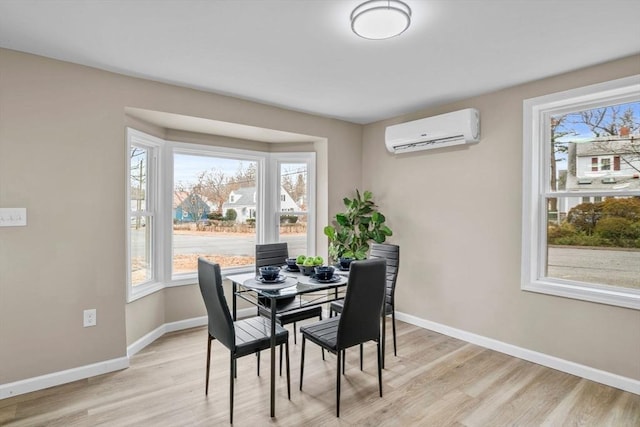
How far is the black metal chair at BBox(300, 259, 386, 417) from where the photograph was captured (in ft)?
7.15

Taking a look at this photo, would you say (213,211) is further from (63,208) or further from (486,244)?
(486,244)

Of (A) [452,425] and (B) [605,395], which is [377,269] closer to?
(A) [452,425]

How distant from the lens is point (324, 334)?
2398 millimetres

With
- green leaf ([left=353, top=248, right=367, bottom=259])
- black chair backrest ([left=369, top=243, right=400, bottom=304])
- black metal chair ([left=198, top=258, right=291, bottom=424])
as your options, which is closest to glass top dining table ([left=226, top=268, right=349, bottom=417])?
black metal chair ([left=198, top=258, right=291, bottom=424])

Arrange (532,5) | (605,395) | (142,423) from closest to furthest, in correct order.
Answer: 1. (532,5)
2. (142,423)
3. (605,395)

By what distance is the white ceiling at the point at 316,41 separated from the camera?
1890 mm

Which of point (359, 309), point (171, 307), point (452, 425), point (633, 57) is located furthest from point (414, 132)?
point (171, 307)

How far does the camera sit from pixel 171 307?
3656 mm

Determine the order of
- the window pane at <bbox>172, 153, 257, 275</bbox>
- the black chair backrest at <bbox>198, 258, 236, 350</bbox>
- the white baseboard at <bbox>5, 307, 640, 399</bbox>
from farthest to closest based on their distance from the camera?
the window pane at <bbox>172, 153, 257, 275</bbox>, the white baseboard at <bbox>5, 307, 640, 399</bbox>, the black chair backrest at <bbox>198, 258, 236, 350</bbox>

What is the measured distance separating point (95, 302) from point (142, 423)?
3.56ft

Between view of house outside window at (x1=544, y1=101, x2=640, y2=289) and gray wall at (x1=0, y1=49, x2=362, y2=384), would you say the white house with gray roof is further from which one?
view of house outside window at (x1=544, y1=101, x2=640, y2=289)

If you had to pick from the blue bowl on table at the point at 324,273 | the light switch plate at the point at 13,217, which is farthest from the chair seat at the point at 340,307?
the light switch plate at the point at 13,217

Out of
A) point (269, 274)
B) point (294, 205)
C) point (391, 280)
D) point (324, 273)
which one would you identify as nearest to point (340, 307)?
point (391, 280)

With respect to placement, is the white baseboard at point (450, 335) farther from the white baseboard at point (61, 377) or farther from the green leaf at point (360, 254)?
the green leaf at point (360, 254)
